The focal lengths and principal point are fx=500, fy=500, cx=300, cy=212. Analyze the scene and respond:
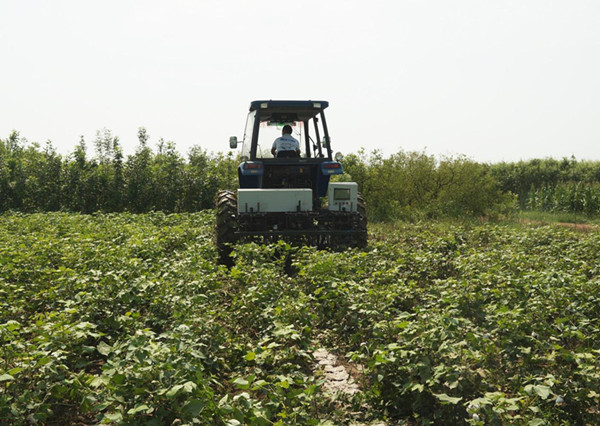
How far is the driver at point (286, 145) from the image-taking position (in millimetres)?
8805

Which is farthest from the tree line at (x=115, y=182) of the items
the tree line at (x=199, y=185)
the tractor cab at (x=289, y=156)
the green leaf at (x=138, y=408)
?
the green leaf at (x=138, y=408)

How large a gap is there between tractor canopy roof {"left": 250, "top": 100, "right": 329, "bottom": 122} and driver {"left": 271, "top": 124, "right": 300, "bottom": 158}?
36 cm

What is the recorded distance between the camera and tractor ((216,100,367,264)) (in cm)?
774

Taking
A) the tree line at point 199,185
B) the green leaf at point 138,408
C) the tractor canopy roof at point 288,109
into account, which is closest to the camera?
the green leaf at point 138,408

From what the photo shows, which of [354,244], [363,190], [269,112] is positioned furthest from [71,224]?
[363,190]

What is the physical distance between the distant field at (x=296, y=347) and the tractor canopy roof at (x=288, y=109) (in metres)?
2.84

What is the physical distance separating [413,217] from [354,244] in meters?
7.91

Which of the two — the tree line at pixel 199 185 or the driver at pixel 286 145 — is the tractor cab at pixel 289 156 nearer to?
the driver at pixel 286 145

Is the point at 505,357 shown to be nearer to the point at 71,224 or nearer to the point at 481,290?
the point at 481,290

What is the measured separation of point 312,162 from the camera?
28.3ft

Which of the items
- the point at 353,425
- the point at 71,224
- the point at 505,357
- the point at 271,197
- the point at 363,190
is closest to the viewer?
the point at 353,425

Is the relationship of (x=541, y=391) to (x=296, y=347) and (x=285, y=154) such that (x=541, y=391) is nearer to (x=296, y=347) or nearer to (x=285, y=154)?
(x=296, y=347)

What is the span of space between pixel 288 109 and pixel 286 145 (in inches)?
26.5

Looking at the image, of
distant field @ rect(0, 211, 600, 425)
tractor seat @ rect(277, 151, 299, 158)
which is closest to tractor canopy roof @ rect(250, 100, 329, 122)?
tractor seat @ rect(277, 151, 299, 158)
